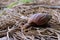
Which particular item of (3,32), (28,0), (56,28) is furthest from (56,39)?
(28,0)

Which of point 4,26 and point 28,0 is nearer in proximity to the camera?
point 4,26

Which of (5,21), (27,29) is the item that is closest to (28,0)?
(5,21)

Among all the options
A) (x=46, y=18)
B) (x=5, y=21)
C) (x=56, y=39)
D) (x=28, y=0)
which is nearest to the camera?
(x=56, y=39)

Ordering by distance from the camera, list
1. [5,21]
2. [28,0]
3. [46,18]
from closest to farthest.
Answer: [46,18]
[5,21]
[28,0]

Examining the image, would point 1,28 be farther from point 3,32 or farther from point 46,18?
point 46,18

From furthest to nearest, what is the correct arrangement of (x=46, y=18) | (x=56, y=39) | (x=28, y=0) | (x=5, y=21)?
(x=28, y=0) < (x=5, y=21) < (x=46, y=18) < (x=56, y=39)

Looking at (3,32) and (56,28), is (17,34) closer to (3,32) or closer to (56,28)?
(3,32)

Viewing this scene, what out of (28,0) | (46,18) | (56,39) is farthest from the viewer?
(28,0)

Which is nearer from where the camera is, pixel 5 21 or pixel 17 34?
pixel 17 34
